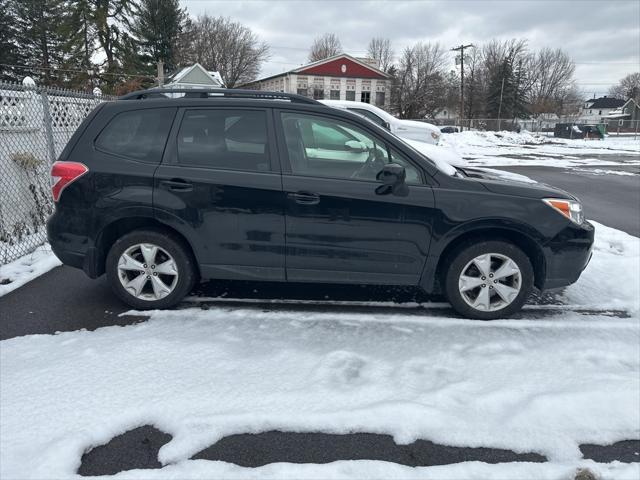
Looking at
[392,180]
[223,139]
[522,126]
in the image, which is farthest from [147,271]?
[522,126]

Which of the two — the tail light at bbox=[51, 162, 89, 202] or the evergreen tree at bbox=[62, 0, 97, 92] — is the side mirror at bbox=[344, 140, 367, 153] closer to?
the tail light at bbox=[51, 162, 89, 202]

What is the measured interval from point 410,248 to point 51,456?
2806mm

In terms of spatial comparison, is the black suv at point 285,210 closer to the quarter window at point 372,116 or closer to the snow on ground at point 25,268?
the snow on ground at point 25,268

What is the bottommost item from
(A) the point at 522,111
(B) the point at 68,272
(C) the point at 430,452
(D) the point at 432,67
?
(C) the point at 430,452

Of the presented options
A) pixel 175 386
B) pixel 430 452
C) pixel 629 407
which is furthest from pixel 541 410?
pixel 175 386

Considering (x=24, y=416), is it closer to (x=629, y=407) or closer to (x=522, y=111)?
(x=629, y=407)

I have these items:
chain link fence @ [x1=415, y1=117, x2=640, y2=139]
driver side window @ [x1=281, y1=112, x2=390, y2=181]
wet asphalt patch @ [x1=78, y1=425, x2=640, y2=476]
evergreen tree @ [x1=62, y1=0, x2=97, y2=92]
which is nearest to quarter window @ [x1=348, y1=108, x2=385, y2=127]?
driver side window @ [x1=281, y1=112, x2=390, y2=181]

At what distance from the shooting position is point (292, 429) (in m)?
2.56

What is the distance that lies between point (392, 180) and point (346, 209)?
0.44 meters

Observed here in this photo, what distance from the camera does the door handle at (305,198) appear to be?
12.5ft

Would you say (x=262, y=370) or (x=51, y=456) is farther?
(x=262, y=370)

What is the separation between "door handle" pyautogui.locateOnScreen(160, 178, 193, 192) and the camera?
3848 mm

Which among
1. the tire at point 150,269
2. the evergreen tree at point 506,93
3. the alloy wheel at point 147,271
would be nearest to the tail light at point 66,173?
the tire at point 150,269

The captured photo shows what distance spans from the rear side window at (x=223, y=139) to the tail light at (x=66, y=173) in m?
0.84
